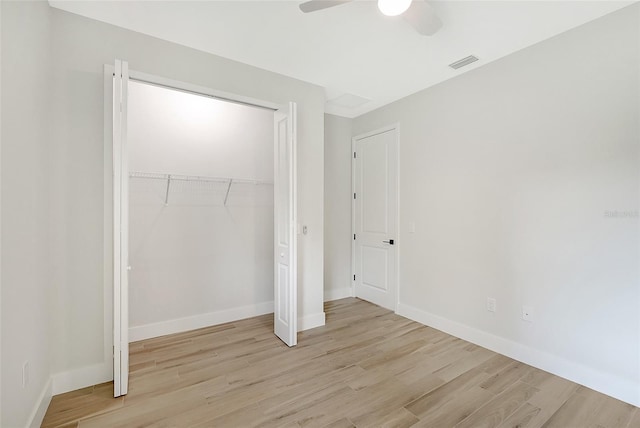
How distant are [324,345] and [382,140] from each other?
2706 millimetres

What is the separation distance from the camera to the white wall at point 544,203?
203 centimetres

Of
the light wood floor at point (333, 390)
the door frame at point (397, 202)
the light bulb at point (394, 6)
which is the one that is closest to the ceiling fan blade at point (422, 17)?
the light bulb at point (394, 6)

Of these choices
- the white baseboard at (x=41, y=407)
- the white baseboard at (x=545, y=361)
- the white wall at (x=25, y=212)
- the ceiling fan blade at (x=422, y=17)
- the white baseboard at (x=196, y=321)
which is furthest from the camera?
the white baseboard at (x=196, y=321)

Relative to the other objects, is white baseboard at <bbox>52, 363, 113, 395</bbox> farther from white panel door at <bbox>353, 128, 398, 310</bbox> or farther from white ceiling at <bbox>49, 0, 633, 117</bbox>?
white panel door at <bbox>353, 128, 398, 310</bbox>

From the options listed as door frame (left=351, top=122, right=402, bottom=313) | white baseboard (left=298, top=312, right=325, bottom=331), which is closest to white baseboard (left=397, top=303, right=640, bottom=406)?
door frame (left=351, top=122, right=402, bottom=313)

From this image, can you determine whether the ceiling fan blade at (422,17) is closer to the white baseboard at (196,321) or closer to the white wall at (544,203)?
the white wall at (544,203)

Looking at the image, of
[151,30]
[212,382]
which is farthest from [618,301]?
[151,30]

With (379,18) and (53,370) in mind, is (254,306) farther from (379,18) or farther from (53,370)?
(379,18)

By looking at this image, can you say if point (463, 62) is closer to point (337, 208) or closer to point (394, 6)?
point (394, 6)

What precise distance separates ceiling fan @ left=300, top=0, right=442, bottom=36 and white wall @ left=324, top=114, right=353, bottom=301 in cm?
239

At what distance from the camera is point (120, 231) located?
2014mm

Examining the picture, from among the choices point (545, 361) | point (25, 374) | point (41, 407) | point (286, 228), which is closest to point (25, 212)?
point (25, 374)

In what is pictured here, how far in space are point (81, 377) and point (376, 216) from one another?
3435mm

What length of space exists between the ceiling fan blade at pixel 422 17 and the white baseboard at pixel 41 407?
3352mm
